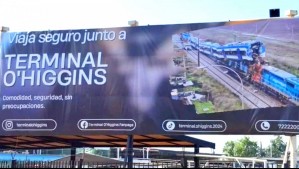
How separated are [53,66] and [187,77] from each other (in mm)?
3279

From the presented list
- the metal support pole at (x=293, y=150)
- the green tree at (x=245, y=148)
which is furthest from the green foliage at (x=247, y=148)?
the metal support pole at (x=293, y=150)

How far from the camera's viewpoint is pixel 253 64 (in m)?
10.1

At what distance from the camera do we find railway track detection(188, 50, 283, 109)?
982 cm

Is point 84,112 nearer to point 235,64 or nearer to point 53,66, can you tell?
point 53,66

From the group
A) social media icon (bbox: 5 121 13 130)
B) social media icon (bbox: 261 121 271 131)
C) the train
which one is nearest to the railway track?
the train

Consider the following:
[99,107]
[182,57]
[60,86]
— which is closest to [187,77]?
[182,57]

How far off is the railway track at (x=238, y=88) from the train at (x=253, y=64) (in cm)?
12

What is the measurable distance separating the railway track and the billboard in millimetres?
22

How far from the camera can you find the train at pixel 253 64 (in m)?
9.78

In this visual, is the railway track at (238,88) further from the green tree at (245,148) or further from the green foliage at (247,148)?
the green tree at (245,148)

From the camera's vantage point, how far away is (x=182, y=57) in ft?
34.6

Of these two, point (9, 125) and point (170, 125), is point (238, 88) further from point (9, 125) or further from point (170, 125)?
point (9, 125)

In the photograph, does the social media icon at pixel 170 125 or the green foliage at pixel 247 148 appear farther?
the green foliage at pixel 247 148

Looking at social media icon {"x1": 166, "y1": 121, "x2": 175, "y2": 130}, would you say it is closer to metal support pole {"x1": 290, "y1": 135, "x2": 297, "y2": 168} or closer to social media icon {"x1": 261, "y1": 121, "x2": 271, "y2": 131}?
social media icon {"x1": 261, "y1": 121, "x2": 271, "y2": 131}
